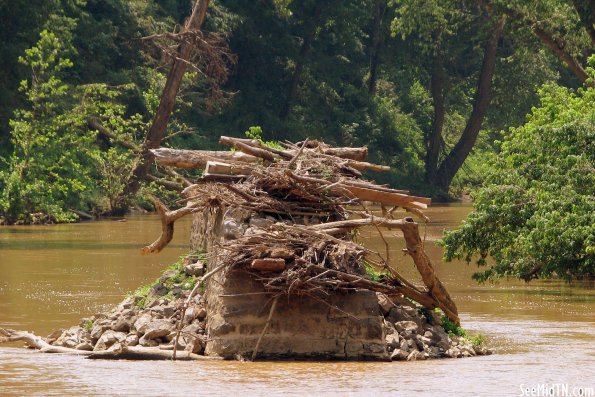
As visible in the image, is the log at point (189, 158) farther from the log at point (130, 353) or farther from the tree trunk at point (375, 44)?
the tree trunk at point (375, 44)

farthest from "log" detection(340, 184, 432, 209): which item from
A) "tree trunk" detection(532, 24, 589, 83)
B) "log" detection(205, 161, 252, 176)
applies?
"tree trunk" detection(532, 24, 589, 83)

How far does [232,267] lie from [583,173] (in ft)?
31.6

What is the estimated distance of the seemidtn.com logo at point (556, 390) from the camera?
14.2 meters

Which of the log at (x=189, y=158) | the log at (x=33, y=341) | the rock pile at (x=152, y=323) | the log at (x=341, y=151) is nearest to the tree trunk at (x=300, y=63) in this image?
the log at (x=341, y=151)

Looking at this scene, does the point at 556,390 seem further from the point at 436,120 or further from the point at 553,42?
the point at 436,120

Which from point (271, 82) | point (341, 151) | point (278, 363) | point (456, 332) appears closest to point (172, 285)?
point (278, 363)

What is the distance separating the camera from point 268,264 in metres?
15.8

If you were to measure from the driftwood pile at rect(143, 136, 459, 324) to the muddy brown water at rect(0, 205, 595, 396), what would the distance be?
0.69 m

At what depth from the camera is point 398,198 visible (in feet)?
57.5

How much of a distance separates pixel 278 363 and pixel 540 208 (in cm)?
905

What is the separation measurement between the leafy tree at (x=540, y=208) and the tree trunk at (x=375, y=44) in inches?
1562

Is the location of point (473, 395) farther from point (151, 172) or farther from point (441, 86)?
point (441, 86)

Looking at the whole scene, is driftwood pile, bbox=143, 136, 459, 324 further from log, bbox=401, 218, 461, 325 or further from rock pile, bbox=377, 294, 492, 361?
rock pile, bbox=377, 294, 492, 361

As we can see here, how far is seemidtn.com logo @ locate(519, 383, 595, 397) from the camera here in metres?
14.2
